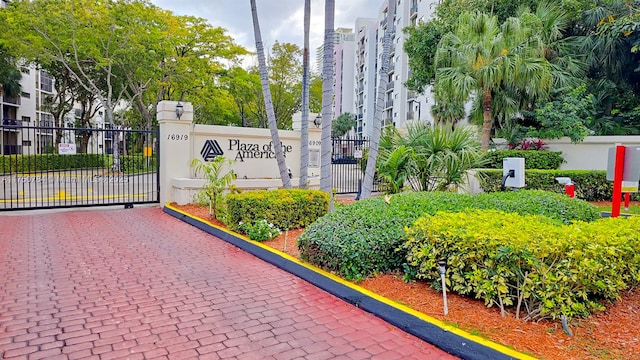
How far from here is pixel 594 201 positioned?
41.2 ft

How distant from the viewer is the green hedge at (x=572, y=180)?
1209 centimetres

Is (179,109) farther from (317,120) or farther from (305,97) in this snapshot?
(317,120)

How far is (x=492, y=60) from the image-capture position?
12852 millimetres

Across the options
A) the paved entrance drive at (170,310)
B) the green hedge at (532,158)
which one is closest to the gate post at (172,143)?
the paved entrance drive at (170,310)

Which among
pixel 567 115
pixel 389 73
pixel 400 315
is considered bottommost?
pixel 400 315

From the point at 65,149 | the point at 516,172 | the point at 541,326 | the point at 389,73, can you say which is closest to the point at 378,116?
the point at 516,172

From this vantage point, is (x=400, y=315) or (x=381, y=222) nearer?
(x=400, y=315)

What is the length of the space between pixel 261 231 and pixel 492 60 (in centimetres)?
978

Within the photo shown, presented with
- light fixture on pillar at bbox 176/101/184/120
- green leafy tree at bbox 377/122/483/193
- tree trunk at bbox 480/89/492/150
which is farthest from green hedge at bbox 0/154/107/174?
tree trunk at bbox 480/89/492/150

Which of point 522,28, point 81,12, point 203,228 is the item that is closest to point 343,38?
point 81,12

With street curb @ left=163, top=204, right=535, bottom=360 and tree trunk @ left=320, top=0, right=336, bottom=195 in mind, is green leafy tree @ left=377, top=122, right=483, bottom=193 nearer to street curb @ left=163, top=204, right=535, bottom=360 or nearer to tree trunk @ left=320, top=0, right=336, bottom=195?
tree trunk @ left=320, top=0, right=336, bottom=195

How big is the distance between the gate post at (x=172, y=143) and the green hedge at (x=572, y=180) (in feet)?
27.1

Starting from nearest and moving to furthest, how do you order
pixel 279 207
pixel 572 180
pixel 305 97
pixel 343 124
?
1. pixel 279 207
2. pixel 305 97
3. pixel 572 180
4. pixel 343 124

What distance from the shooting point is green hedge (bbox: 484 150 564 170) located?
13.9 metres
